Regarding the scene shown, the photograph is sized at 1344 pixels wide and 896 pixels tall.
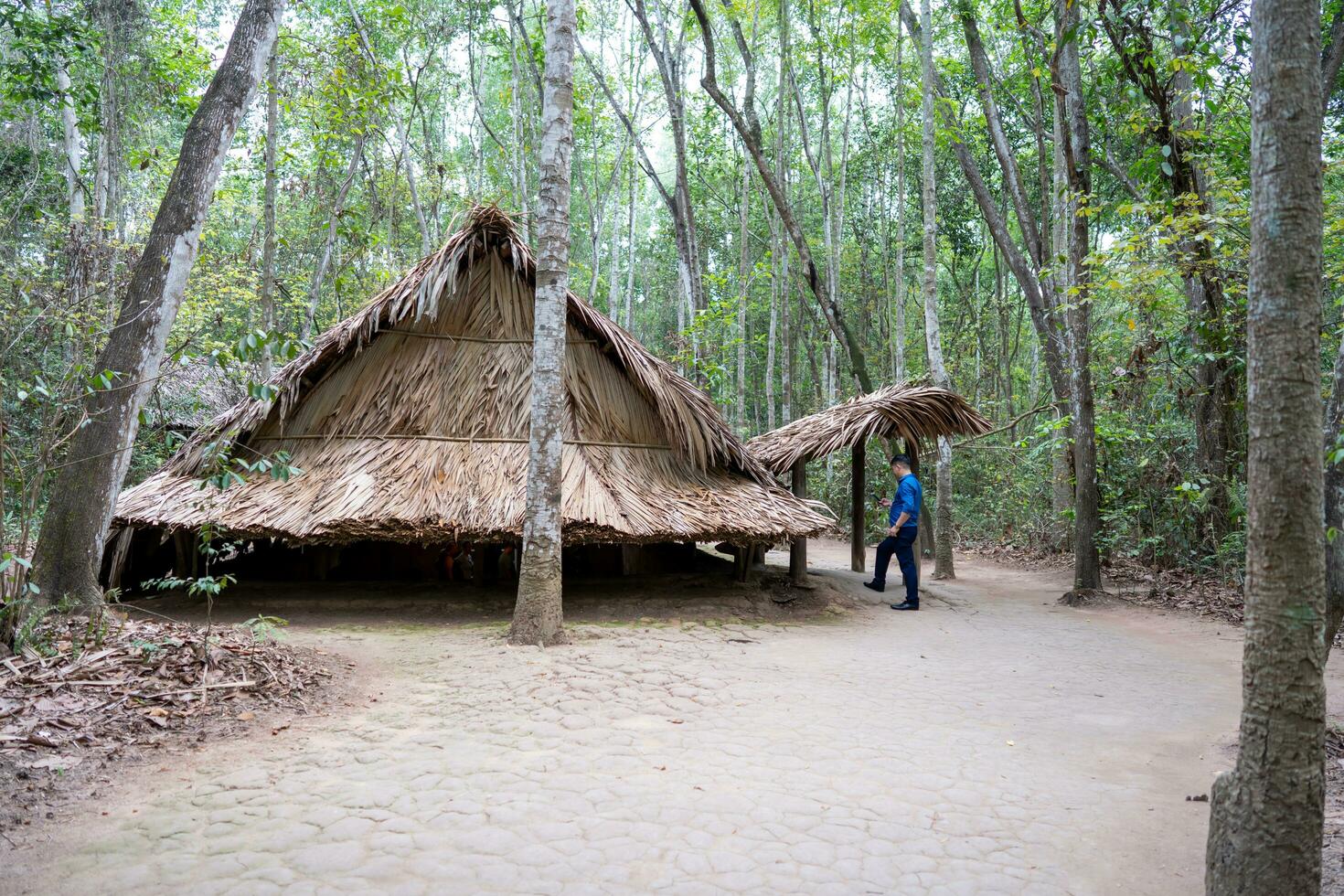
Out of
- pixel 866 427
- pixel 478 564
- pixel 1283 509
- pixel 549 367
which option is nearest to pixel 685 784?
pixel 1283 509

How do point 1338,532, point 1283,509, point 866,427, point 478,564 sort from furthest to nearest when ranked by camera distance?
1. point 866,427
2. point 478,564
3. point 1338,532
4. point 1283,509

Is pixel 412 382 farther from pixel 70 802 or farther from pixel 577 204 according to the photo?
pixel 577 204

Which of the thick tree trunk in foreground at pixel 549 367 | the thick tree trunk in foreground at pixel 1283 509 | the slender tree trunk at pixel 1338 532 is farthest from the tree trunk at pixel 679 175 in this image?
the thick tree trunk in foreground at pixel 1283 509

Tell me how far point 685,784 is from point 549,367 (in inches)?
126

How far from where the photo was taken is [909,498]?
8273 millimetres

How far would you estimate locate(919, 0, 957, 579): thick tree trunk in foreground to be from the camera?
10078 mm

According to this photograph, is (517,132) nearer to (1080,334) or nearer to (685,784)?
(1080,334)

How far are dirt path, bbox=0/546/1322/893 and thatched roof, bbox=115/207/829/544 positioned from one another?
1404 mm

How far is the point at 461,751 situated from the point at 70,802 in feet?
4.64

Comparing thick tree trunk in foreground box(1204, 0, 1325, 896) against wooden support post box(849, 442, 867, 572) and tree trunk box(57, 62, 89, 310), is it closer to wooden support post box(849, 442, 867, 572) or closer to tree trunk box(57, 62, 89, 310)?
wooden support post box(849, 442, 867, 572)

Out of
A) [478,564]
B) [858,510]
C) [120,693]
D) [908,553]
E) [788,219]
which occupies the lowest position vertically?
[120,693]

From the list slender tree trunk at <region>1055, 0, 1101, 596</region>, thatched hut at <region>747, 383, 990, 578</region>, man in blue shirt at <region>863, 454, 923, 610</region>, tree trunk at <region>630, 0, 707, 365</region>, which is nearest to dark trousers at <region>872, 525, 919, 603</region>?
man in blue shirt at <region>863, 454, 923, 610</region>

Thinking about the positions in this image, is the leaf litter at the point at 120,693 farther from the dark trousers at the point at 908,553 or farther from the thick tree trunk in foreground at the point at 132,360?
the dark trousers at the point at 908,553

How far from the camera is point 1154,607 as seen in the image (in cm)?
813
